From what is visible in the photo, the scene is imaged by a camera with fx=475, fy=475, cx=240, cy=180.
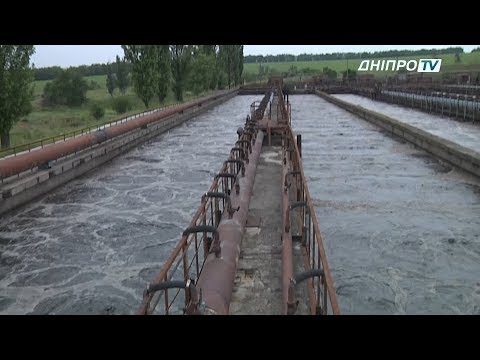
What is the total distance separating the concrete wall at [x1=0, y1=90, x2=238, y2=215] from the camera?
37.8 ft

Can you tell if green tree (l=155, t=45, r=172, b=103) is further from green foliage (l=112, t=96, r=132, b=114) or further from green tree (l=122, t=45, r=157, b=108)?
green foliage (l=112, t=96, r=132, b=114)

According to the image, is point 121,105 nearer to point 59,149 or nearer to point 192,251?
point 59,149

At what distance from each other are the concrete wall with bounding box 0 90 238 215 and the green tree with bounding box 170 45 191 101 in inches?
675

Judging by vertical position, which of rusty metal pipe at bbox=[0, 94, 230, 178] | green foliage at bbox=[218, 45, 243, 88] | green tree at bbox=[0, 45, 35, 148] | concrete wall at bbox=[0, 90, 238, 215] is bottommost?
concrete wall at bbox=[0, 90, 238, 215]

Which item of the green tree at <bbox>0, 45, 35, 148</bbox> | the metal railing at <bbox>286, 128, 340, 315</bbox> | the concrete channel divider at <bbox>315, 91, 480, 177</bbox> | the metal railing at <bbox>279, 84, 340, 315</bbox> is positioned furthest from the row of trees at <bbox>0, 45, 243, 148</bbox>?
the concrete channel divider at <bbox>315, 91, 480, 177</bbox>

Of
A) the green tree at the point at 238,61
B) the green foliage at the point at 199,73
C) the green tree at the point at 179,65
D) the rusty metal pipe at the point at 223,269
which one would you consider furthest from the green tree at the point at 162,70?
the green tree at the point at 238,61

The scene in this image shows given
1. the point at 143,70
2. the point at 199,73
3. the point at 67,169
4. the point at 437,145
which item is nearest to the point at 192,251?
the point at 67,169

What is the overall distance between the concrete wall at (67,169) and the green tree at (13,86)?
2.79 meters

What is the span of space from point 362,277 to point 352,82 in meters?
57.8

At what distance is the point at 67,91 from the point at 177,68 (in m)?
16.2

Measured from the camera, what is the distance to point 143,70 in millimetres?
32906

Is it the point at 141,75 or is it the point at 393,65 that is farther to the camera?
the point at 393,65
